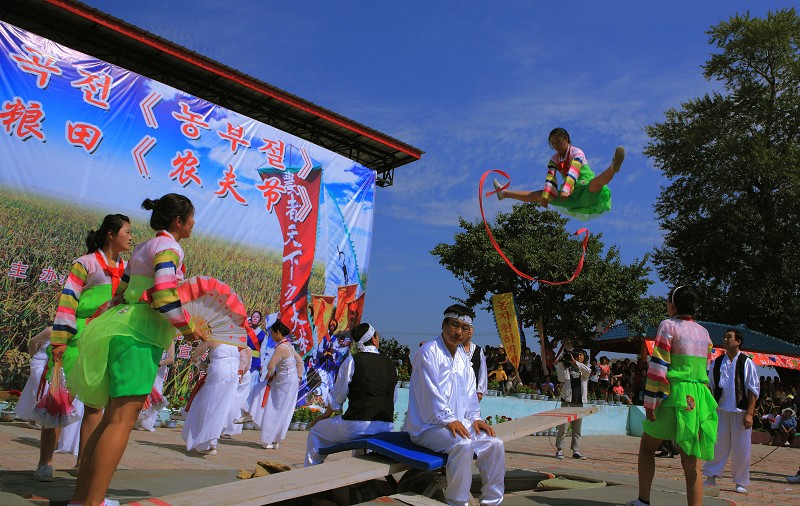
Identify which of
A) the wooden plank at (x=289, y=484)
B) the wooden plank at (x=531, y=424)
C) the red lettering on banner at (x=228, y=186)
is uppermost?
the red lettering on banner at (x=228, y=186)

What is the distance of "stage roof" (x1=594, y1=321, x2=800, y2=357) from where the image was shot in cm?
2273

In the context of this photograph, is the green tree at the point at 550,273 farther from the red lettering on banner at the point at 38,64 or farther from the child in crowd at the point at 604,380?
the red lettering on banner at the point at 38,64

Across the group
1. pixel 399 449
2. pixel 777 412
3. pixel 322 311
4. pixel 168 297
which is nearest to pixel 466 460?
pixel 399 449

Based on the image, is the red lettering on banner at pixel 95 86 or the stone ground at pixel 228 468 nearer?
the stone ground at pixel 228 468

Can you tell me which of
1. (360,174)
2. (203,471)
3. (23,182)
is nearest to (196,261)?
(23,182)

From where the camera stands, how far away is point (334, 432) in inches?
220

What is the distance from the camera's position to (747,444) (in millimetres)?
7902

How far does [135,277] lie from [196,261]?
356 inches

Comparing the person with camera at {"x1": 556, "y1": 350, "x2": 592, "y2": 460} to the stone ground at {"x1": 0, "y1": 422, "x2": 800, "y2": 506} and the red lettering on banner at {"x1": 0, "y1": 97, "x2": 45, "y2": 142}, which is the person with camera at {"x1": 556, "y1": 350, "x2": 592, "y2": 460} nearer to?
the stone ground at {"x1": 0, "y1": 422, "x2": 800, "y2": 506}

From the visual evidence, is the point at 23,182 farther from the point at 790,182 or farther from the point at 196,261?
the point at 790,182

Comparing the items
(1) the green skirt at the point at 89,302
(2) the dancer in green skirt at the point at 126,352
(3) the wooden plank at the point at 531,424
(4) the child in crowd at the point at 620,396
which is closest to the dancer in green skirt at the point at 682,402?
(3) the wooden plank at the point at 531,424

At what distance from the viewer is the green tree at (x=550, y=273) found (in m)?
24.6

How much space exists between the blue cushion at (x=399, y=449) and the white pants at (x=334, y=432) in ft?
0.38

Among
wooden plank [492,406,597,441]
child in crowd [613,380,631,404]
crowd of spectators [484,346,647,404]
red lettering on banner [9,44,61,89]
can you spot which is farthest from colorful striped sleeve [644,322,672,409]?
child in crowd [613,380,631,404]
